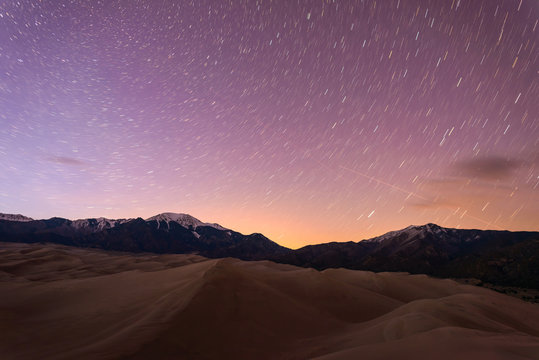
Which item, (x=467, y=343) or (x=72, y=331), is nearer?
(x=467, y=343)

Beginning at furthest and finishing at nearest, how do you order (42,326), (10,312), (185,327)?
(10,312)
(42,326)
(185,327)

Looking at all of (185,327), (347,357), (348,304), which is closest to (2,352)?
(185,327)

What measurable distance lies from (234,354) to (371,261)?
18265cm

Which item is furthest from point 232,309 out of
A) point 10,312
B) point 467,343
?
point 10,312

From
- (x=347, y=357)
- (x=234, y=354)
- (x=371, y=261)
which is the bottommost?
(x=234, y=354)

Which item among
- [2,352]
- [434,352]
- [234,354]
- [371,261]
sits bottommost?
[2,352]

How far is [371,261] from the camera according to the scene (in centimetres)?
17700

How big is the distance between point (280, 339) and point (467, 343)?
911 cm

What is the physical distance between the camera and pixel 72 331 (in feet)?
51.7

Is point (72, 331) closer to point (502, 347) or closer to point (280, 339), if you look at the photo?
point (280, 339)

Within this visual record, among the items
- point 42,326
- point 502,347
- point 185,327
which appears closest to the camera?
point 502,347

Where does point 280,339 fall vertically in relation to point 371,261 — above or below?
below

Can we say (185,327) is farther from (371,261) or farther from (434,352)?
(371,261)

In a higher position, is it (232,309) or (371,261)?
(371,261)
